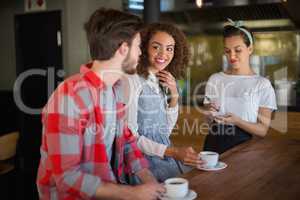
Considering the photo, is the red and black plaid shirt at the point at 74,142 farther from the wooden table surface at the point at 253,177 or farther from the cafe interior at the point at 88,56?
Answer: the cafe interior at the point at 88,56

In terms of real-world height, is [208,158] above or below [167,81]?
below

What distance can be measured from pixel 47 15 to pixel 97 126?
319 centimetres

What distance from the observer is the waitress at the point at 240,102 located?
2.03 m

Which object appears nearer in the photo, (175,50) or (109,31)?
(109,31)

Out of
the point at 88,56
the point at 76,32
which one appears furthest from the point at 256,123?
the point at 76,32

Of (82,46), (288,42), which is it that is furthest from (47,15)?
(288,42)

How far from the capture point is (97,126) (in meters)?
1.16

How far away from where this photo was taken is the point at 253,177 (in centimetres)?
138

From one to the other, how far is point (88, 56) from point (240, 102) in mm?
2245

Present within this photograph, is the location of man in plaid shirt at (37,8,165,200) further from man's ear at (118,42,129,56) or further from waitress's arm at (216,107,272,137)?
waitress's arm at (216,107,272,137)

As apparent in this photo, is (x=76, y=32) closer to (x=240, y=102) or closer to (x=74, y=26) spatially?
(x=74, y=26)

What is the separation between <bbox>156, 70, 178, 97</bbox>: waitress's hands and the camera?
1.89 meters

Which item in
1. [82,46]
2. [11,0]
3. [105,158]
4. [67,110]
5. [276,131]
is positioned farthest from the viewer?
[11,0]

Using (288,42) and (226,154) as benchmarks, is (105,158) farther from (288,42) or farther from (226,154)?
(288,42)
